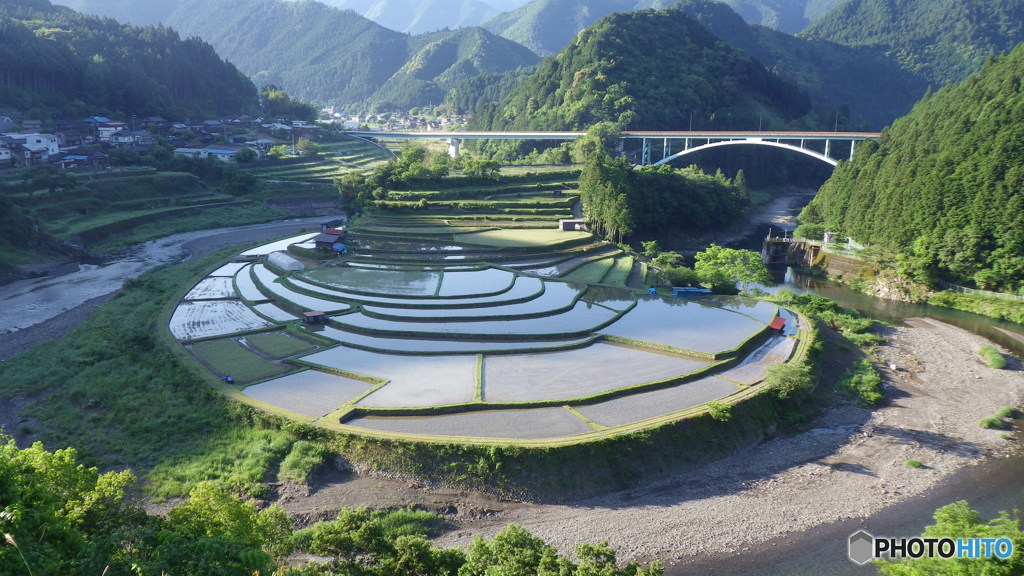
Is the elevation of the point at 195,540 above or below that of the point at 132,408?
above

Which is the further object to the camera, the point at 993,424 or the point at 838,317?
Result: the point at 838,317

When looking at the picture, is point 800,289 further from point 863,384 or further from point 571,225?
point 863,384

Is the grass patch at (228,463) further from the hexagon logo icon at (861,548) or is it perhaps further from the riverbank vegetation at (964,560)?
the hexagon logo icon at (861,548)

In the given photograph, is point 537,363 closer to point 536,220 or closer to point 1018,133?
point 536,220

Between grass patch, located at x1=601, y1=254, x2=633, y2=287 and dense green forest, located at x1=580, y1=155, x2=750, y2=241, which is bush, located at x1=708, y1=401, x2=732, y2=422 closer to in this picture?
grass patch, located at x1=601, y1=254, x2=633, y2=287

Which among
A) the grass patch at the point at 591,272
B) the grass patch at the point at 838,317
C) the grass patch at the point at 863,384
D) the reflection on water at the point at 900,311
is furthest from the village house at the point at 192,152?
the grass patch at the point at 863,384

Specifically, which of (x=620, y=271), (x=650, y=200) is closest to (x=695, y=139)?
(x=650, y=200)
